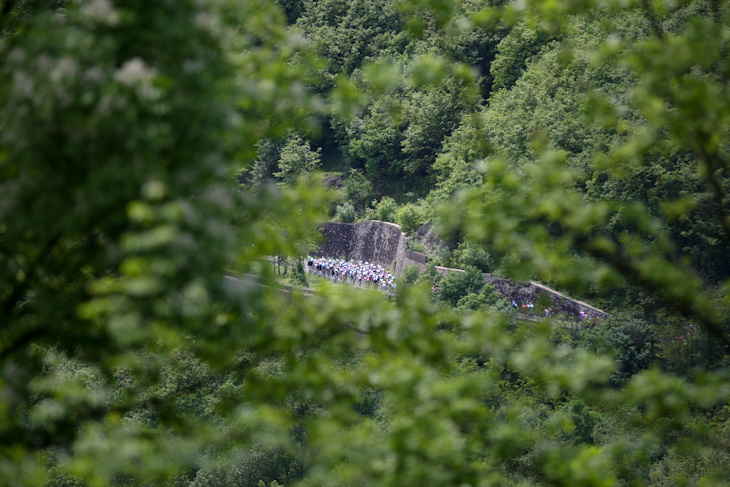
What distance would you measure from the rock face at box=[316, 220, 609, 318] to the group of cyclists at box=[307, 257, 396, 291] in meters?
0.59

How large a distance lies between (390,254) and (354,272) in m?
2.06

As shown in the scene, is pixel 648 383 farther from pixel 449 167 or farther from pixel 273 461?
pixel 449 167

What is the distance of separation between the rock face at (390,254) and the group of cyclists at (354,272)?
0.59 m

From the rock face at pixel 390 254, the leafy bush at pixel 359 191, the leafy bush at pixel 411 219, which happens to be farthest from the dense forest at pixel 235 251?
the leafy bush at pixel 359 191

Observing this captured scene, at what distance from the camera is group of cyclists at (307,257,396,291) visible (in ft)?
109

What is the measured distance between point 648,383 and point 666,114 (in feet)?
4.56

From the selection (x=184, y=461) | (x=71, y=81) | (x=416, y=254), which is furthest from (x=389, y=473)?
(x=416, y=254)

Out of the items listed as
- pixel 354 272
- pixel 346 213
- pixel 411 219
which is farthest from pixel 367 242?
pixel 411 219

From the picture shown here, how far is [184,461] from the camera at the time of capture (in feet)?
8.43

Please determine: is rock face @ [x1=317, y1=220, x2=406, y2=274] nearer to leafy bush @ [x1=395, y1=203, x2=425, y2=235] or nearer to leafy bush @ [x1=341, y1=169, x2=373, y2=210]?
leafy bush @ [x1=395, y1=203, x2=425, y2=235]

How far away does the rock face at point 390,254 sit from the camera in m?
25.3

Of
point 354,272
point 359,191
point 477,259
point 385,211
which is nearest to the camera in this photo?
point 477,259

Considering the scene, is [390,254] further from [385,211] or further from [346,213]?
[346,213]

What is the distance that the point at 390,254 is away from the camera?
35.3 metres
